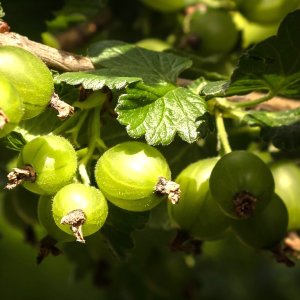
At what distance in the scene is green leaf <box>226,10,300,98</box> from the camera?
1.57 meters

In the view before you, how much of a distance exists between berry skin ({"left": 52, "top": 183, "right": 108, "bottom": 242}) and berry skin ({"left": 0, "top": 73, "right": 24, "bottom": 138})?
201 millimetres

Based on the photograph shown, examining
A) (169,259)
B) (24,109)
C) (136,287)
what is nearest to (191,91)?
(24,109)

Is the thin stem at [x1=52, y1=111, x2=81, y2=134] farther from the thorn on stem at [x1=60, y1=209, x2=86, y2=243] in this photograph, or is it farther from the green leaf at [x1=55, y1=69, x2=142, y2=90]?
the thorn on stem at [x1=60, y1=209, x2=86, y2=243]

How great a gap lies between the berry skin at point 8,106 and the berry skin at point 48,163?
0.15m

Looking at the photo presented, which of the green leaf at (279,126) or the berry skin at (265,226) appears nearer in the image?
the berry skin at (265,226)

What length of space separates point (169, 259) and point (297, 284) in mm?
1794

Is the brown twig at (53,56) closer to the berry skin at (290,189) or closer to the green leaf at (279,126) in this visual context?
the green leaf at (279,126)

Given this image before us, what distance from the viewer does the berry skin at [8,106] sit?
1280 millimetres

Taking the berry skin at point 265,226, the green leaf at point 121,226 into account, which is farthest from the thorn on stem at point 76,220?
the berry skin at point 265,226

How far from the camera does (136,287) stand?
9.04ft

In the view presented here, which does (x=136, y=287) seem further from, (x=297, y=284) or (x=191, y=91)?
(x=297, y=284)

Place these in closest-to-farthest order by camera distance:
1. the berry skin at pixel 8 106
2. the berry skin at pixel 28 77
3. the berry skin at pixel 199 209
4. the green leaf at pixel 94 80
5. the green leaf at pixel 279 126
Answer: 1. the berry skin at pixel 8 106
2. the berry skin at pixel 28 77
3. the green leaf at pixel 94 80
4. the berry skin at pixel 199 209
5. the green leaf at pixel 279 126

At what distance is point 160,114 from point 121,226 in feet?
1.14

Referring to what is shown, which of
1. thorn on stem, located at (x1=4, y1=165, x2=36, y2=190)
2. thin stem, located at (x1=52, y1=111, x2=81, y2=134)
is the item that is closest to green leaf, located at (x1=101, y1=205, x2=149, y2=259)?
thin stem, located at (x1=52, y1=111, x2=81, y2=134)
